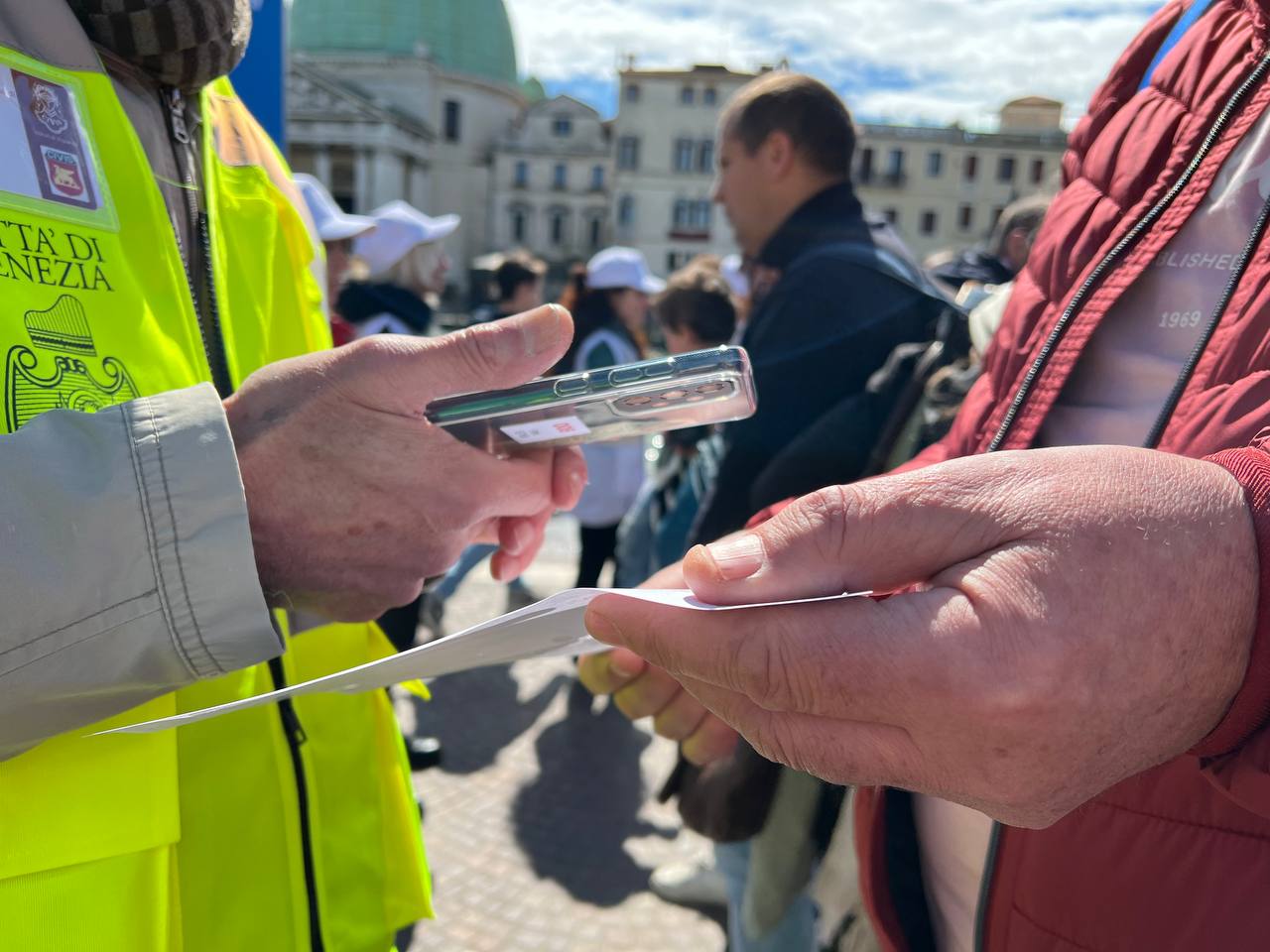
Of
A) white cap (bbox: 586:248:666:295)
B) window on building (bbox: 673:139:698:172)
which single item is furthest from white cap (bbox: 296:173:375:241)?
window on building (bbox: 673:139:698:172)

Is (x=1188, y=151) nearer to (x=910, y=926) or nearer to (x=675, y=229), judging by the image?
(x=910, y=926)

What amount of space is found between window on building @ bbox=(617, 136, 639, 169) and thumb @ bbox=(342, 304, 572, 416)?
48340 mm

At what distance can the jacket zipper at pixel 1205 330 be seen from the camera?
0.99 meters

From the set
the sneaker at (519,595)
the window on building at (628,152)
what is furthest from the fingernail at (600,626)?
the window on building at (628,152)

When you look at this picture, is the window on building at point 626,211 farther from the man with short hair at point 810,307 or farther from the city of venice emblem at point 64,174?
the city of venice emblem at point 64,174

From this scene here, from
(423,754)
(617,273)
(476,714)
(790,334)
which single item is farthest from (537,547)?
(617,273)

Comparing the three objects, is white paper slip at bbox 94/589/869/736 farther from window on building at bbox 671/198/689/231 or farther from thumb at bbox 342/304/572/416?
window on building at bbox 671/198/689/231

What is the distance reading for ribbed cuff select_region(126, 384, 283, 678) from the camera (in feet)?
2.89

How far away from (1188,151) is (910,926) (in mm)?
1160

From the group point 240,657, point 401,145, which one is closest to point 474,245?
point 401,145

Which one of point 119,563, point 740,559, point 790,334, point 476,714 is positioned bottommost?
point 476,714

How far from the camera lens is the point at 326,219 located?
4.58m

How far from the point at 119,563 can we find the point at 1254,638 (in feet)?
3.39

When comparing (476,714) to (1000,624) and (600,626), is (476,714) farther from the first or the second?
(1000,624)
